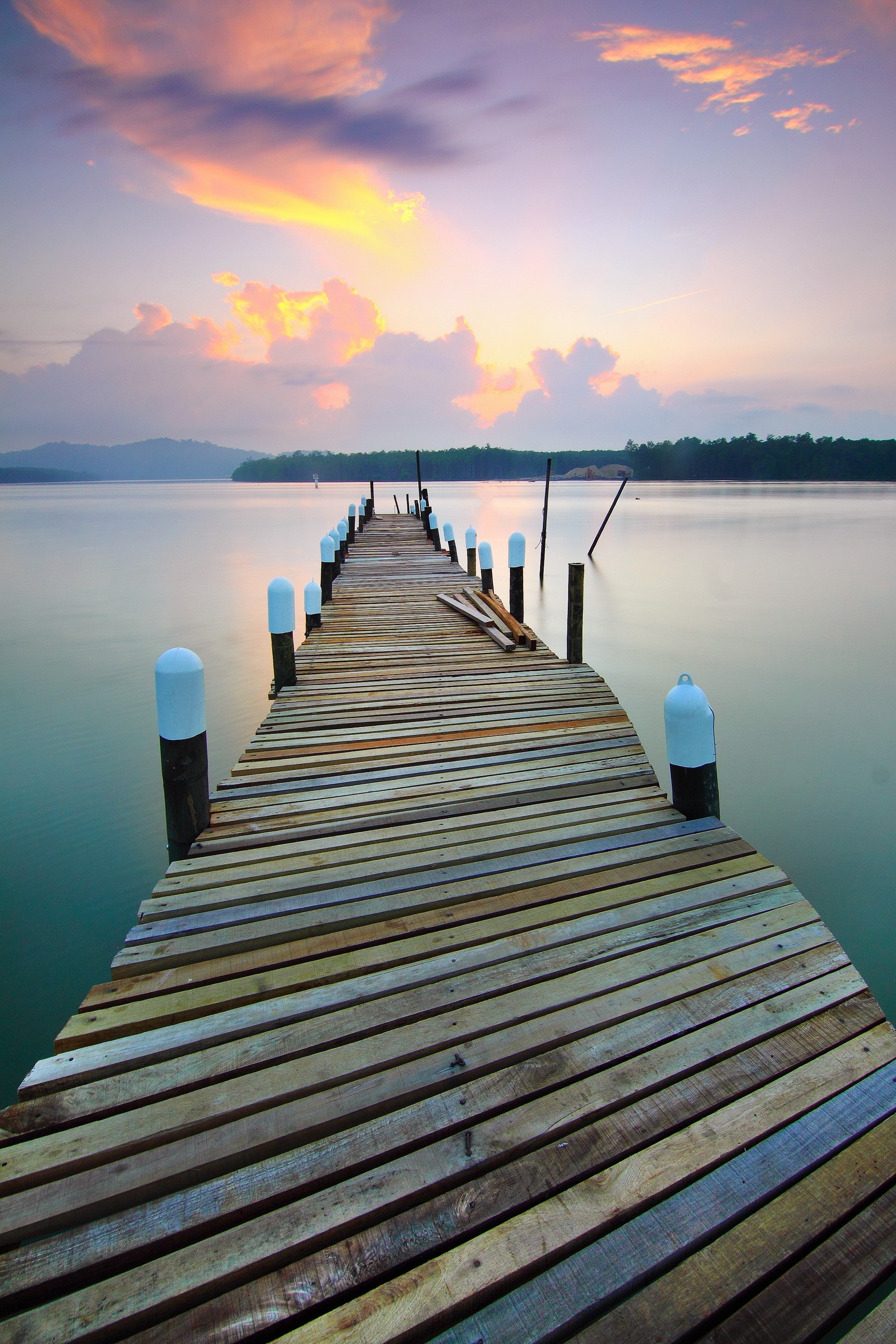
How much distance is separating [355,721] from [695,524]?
3821cm

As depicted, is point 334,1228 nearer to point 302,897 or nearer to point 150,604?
point 302,897

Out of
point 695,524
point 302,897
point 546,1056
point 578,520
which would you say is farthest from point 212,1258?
point 578,520

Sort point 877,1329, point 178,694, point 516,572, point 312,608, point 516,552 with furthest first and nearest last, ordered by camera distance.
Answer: point 516,572, point 516,552, point 312,608, point 178,694, point 877,1329

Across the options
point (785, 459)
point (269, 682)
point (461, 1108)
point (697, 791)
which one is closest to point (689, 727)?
point (697, 791)

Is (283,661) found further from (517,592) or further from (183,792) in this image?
(517,592)

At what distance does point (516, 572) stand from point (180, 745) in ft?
25.6

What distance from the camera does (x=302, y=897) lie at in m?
2.96

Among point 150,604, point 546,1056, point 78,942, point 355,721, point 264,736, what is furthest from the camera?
point 150,604

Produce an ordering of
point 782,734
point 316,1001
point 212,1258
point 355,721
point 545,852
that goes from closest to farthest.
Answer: point 212,1258, point 316,1001, point 545,852, point 355,721, point 782,734

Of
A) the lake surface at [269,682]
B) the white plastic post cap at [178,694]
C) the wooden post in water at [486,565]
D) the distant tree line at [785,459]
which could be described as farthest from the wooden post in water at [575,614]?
the distant tree line at [785,459]

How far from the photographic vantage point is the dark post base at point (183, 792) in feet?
11.6

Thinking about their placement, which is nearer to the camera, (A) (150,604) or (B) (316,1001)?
(B) (316,1001)

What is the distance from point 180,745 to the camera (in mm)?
3568

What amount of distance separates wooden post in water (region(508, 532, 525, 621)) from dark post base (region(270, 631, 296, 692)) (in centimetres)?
471
